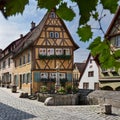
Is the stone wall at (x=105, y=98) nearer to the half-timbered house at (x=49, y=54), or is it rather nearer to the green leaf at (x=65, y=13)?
the half-timbered house at (x=49, y=54)

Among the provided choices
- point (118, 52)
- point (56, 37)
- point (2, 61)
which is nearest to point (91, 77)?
point (56, 37)

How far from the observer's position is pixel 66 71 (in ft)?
109

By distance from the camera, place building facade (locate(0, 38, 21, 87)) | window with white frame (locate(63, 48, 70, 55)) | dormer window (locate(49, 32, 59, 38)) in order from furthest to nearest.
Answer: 1. building facade (locate(0, 38, 21, 87))
2. window with white frame (locate(63, 48, 70, 55))
3. dormer window (locate(49, 32, 59, 38))

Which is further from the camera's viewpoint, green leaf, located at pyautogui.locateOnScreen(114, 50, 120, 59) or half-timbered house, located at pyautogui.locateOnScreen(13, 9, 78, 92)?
half-timbered house, located at pyautogui.locateOnScreen(13, 9, 78, 92)

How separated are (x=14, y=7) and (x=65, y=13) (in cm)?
33

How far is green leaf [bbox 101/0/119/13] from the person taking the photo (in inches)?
53.4

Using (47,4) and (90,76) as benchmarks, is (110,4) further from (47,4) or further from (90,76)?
(90,76)

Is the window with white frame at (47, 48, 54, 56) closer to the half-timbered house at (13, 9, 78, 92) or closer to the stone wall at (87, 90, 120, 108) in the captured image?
the half-timbered house at (13, 9, 78, 92)

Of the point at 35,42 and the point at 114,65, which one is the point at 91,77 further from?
the point at 114,65

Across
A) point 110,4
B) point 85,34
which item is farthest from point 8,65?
point 110,4

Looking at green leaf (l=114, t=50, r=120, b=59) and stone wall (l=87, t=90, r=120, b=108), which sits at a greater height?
green leaf (l=114, t=50, r=120, b=59)

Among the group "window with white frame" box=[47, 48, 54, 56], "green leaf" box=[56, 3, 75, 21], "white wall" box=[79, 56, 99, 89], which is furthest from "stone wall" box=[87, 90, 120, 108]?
"white wall" box=[79, 56, 99, 89]

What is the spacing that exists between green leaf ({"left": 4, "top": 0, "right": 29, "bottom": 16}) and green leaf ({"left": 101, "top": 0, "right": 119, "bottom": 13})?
33 centimetres

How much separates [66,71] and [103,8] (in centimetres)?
3205
